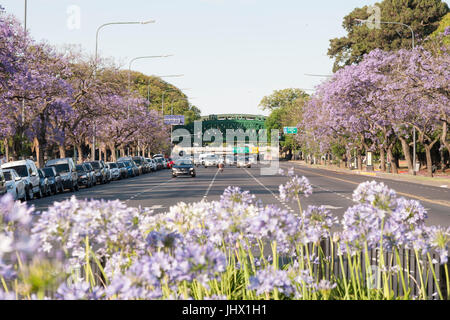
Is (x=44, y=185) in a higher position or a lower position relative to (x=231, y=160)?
higher

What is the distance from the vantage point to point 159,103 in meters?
145

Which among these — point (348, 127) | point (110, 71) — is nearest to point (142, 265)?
point (110, 71)

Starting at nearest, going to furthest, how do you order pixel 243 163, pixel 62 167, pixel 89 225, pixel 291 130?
1. pixel 89 225
2. pixel 62 167
3. pixel 243 163
4. pixel 291 130

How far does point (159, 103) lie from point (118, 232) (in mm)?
141712

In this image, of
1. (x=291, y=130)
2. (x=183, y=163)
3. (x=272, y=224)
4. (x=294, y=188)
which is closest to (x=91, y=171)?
(x=183, y=163)

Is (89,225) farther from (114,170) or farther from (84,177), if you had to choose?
(114,170)

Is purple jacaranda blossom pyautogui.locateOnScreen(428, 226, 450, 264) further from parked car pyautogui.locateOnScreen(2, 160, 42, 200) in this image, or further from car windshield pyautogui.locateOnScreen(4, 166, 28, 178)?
car windshield pyautogui.locateOnScreen(4, 166, 28, 178)

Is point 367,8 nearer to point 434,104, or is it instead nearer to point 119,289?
point 434,104

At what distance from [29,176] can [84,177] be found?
10.8 m

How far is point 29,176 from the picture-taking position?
30.7m

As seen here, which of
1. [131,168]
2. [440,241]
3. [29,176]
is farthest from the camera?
[131,168]

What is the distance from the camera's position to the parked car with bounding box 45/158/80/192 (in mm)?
37000

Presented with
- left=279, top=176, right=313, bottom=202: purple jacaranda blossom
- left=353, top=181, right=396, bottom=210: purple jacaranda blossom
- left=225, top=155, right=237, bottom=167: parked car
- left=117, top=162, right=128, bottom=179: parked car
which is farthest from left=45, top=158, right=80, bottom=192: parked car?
left=225, top=155, right=237, bottom=167: parked car

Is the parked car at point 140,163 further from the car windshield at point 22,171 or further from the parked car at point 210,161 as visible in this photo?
the car windshield at point 22,171
